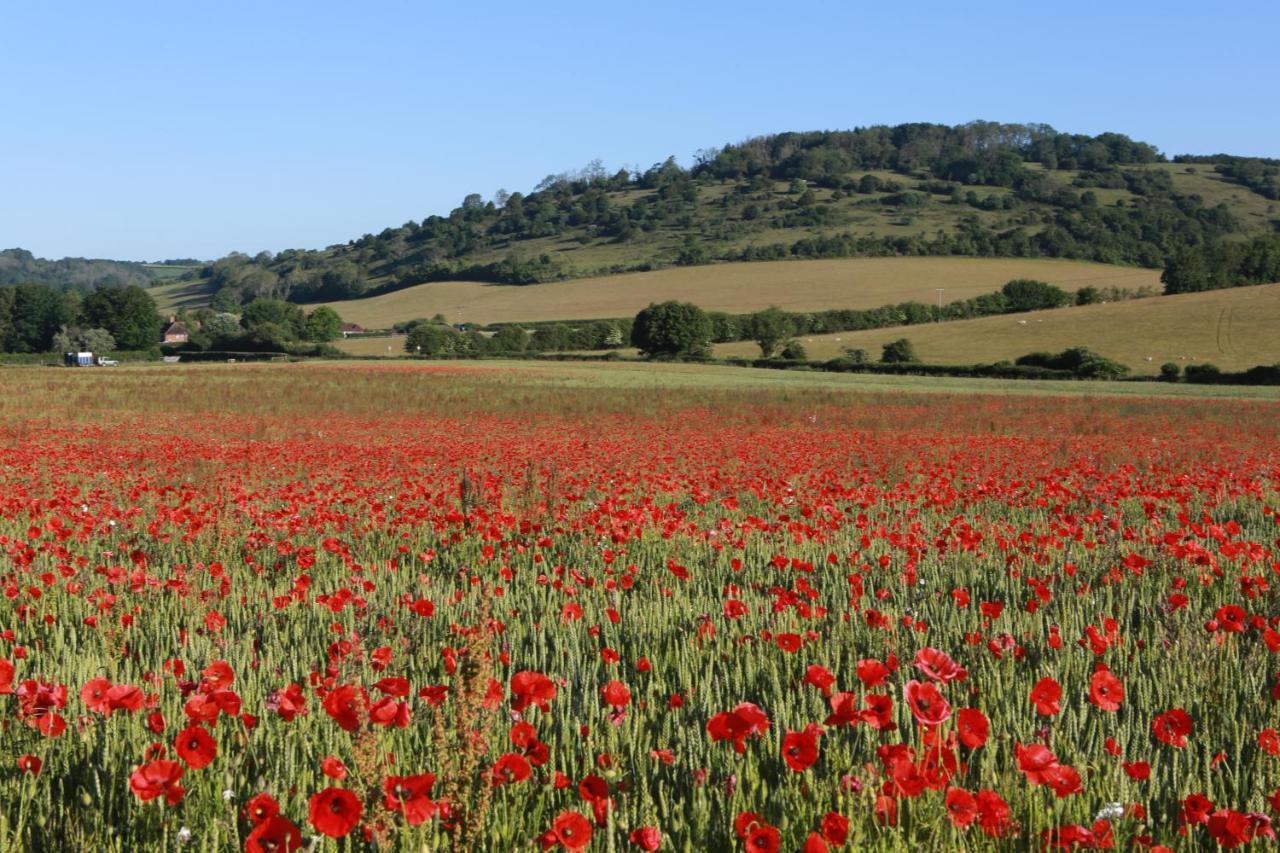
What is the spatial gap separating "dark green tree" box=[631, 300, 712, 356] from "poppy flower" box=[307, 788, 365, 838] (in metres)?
81.9

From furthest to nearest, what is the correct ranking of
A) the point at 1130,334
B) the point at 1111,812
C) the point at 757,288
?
1. the point at 757,288
2. the point at 1130,334
3. the point at 1111,812

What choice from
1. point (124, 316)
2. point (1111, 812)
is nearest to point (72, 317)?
point (124, 316)

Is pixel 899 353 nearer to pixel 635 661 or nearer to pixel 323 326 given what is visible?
pixel 323 326

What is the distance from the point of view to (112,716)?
371 centimetres

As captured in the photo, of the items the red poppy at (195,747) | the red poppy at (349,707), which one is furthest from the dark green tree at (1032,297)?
the red poppy at (195,747)

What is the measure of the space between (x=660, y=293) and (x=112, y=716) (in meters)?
119

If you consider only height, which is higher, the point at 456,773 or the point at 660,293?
the point at 660,293

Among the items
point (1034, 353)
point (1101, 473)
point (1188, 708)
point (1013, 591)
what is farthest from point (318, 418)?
point (1034, 353)

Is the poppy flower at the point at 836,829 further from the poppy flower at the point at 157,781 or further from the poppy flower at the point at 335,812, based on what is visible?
the poppy flower at the point at 157,781

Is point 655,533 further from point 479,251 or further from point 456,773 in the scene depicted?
point 479,251

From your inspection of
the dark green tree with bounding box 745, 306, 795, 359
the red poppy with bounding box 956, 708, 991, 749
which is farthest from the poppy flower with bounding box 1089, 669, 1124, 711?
the dark green tree with bounding box 745, 306, 795, 359

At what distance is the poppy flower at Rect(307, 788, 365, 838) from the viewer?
216cm

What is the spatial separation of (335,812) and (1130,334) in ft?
238

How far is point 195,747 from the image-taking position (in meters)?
2.62
